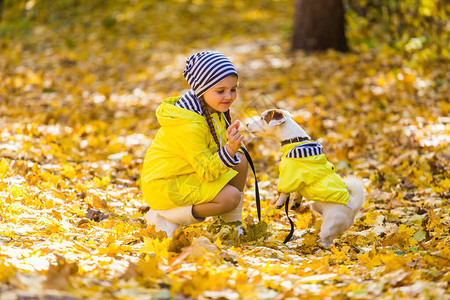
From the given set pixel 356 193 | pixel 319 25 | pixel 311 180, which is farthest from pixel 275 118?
pixel 319 25

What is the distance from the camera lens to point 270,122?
3.34 metres

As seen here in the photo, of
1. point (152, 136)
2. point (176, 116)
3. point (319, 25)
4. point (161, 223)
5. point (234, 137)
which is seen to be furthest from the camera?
point (319, 25)

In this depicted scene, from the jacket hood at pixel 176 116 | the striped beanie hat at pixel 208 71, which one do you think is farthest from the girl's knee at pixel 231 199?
the striped beanie hat at pixel 208 71

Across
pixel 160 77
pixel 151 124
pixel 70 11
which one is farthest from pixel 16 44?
pixel 151 124

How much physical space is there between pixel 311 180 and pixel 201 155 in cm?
71

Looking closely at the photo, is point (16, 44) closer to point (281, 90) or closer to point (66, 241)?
point (281, 90)

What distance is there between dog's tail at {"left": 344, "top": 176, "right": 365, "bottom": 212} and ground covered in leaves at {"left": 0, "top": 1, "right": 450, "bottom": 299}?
27 cm

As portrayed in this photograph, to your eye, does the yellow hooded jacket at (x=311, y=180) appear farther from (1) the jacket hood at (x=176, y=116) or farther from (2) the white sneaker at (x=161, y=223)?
(2) the white sneaker at (x=161, y=223)

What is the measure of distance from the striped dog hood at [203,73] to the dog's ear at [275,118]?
349mm

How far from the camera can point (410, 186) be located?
14.5 feet

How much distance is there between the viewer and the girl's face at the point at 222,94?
3309mm

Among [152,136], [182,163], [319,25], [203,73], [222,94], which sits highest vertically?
[319,25]

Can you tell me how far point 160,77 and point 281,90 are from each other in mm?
2158

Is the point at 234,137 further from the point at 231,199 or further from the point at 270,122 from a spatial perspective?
the point at 231,199
